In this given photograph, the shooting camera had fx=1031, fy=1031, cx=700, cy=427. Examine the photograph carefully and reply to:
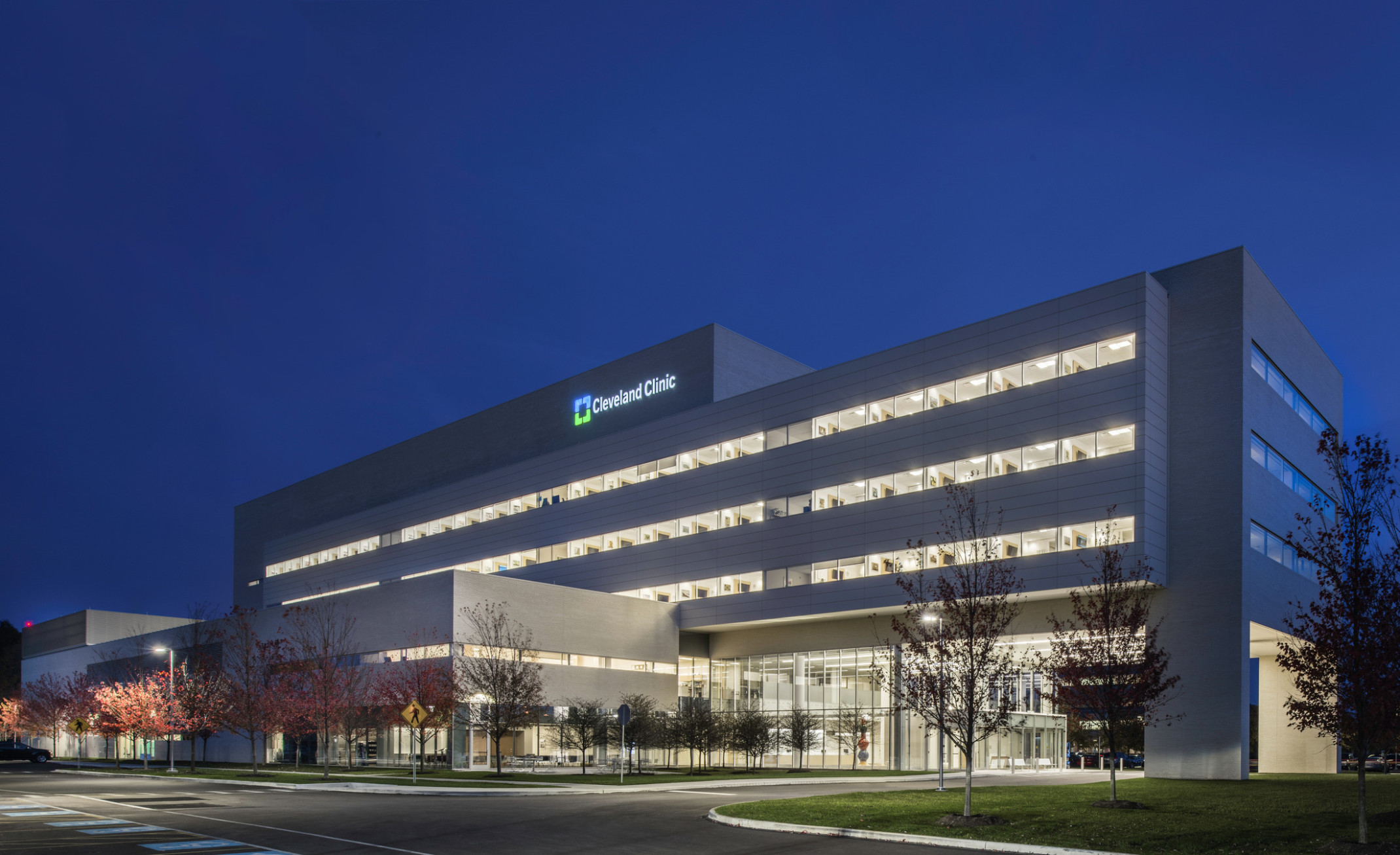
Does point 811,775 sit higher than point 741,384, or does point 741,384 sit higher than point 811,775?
point 741,384

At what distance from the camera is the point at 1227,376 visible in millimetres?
45625

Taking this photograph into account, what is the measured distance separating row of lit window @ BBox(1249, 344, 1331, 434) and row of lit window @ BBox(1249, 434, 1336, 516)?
267cm

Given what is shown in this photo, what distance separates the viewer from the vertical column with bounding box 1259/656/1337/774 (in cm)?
5706

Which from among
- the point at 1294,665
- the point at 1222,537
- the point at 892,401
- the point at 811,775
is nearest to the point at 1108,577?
the point at 1294,665

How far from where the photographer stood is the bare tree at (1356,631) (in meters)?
18.2

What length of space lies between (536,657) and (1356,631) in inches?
1726

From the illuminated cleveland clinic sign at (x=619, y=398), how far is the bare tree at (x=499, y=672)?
20.7m

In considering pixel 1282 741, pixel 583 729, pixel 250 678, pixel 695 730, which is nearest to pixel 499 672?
pixel 583 729

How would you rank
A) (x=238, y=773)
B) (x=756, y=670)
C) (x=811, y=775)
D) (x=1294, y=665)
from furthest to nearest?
(x=756, y=670) → (x=238, y=773) → (x=811, y=775) → (x=1294, y=665)

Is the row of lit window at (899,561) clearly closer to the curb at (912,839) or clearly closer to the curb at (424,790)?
the curb at (424,790)

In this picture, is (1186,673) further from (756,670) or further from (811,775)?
(756,670)

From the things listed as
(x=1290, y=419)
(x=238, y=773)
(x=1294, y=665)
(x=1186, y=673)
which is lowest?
(x=238, y=773)

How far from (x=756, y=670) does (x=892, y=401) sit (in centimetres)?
1976

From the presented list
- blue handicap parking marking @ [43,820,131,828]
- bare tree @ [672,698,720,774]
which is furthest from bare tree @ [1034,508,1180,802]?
bare tree @ [672,698,720,774]
